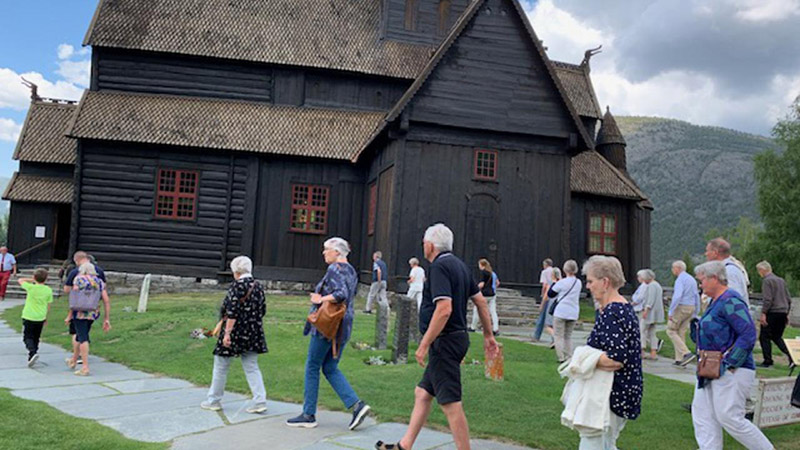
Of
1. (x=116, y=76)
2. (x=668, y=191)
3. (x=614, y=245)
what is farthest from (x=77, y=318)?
(x=668, y=191)

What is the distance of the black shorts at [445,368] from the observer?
5312 millimetres

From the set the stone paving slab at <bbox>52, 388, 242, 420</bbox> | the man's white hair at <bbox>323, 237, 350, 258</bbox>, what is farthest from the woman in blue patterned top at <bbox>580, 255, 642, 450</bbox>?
the stone paving slab at <bbox>52, 388, 242, 420</bbox>

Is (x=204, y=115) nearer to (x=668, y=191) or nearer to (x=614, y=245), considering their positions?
(x=614, y=245)

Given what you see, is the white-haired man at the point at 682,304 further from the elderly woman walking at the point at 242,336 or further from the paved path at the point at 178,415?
the elderly woman walking at the point at 242,336

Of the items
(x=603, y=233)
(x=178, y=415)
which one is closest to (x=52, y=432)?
(x=178, y=415)

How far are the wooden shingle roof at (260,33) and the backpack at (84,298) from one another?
54.1 ft

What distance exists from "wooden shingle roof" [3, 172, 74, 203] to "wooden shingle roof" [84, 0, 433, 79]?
5999 millimetres

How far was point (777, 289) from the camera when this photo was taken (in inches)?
491

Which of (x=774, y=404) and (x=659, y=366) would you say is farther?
(x=659, y=366)

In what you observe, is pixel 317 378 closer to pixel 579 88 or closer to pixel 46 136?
pixel 46 136

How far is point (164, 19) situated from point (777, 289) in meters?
22.9

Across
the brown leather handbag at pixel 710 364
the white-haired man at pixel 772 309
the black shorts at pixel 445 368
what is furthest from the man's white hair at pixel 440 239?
the white-haired man at pixel 772 309

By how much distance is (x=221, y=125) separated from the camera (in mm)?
23578

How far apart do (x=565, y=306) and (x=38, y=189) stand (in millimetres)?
22748
